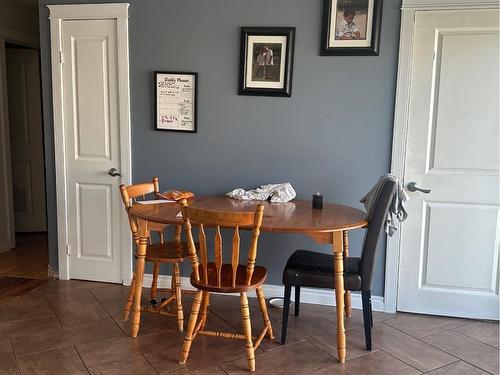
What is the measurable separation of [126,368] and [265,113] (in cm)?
181

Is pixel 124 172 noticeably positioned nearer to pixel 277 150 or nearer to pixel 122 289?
pixel 122 289

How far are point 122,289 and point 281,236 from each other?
4.13 ft

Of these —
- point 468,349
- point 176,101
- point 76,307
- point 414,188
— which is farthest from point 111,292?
point 468,349

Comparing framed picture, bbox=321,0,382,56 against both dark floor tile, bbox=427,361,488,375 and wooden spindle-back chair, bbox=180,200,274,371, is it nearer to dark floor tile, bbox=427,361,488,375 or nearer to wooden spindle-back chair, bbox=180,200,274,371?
wooden spindle-back chair, bbox=180,200,274,371

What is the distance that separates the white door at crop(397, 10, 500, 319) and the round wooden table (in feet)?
1.94

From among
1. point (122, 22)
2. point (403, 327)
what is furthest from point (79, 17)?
point (403, 327)

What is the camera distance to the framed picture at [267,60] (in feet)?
9.89

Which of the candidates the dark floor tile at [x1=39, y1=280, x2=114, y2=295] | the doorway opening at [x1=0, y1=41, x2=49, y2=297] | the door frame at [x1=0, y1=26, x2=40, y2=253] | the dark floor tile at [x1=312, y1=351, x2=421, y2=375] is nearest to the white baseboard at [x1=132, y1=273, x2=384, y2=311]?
the dark floor tile at [x1=312, y1=351, x2=421, y2=375]

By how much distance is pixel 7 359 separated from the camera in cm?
235

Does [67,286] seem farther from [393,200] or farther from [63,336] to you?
[393,200]

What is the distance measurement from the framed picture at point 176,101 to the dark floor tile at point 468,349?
208 centimetres

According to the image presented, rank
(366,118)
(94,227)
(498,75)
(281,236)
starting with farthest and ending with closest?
(94,227)
(281,236)
(366,118)
(498,75)

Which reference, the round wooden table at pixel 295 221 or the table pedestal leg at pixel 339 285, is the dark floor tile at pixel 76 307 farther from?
the table pedestal leg at pixel 339 285

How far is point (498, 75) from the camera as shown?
9.20 ft
